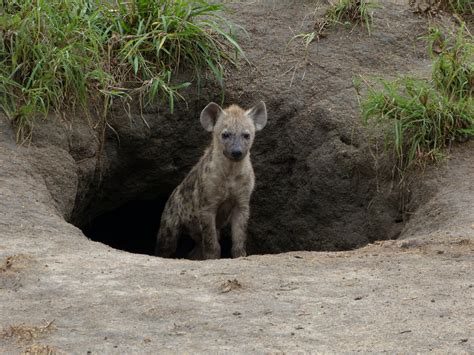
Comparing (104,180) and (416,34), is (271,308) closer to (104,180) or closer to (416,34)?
(104,180)

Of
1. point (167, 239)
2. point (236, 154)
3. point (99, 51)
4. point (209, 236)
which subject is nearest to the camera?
point (236, 154)

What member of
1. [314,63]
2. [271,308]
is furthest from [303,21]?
[271,308]

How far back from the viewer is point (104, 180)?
695 cm

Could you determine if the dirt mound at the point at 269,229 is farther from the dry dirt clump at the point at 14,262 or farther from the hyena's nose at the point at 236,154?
the hyena's nose at the point at 236,154

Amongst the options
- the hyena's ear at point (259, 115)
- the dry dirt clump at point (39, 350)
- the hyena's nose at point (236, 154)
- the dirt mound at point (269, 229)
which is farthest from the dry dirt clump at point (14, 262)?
the hyena's ear at point (259, 115)

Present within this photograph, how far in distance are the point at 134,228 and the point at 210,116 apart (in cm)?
231

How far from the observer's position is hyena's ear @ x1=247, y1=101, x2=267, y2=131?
20.9 feet

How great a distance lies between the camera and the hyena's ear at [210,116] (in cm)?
633

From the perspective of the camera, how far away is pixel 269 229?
7.35 meters

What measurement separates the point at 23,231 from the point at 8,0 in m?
2.25

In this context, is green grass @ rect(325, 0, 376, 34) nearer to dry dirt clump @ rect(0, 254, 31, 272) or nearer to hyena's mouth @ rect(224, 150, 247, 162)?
hyena's mouth @ rect(224, 150, 247, 162)

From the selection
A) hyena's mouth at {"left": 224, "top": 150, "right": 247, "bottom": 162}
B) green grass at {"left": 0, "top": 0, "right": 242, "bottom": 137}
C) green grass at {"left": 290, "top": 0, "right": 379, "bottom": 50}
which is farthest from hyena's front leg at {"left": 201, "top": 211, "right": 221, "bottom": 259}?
green grass at {"left": 290, "top": 0, "right": 379, "bottom": 50}

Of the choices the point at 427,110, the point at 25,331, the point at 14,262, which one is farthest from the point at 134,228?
the point at 25,331

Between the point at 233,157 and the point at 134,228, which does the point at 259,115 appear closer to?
→ the point at 233,157
